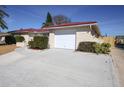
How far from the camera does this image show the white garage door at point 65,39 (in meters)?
13.5

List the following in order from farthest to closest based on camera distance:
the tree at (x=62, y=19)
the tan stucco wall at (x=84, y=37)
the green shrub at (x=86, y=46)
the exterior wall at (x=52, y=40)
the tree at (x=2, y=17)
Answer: the tree at (x=62, y=19) < the exterior wall at (x=52, y=40) < the tree at (x=2, y=17) < the tan stucco wall at (x=84, y=37) < the green shrub at (x=86, y=46)

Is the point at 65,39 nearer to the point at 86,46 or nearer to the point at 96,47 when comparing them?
the point at 86,46

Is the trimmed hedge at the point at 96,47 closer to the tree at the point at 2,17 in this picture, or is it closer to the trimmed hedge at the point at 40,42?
the trimmed hedge at the point at 40,42

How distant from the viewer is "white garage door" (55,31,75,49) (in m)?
13.5

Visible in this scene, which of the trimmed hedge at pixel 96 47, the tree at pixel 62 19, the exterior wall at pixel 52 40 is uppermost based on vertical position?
the tree at pixel 62 19

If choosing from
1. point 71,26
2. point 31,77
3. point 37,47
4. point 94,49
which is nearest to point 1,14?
point 37,47

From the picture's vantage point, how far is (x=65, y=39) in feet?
45.7

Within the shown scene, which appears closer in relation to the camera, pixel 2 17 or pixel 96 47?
pixel 96 47

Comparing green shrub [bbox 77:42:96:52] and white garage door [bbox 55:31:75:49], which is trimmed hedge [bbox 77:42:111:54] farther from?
white garage door [bbox 55:31:75:49]

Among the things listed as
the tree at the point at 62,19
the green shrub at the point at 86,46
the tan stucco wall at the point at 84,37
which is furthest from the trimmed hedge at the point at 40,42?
the tree at the point at 62,19

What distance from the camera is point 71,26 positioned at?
1335 centimetres

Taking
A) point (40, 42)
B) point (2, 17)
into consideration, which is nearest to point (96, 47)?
point (40, 42)

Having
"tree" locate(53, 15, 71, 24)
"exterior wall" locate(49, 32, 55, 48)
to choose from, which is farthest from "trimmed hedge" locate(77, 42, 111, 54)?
"tree" locate(53, 15, 71, 24)
